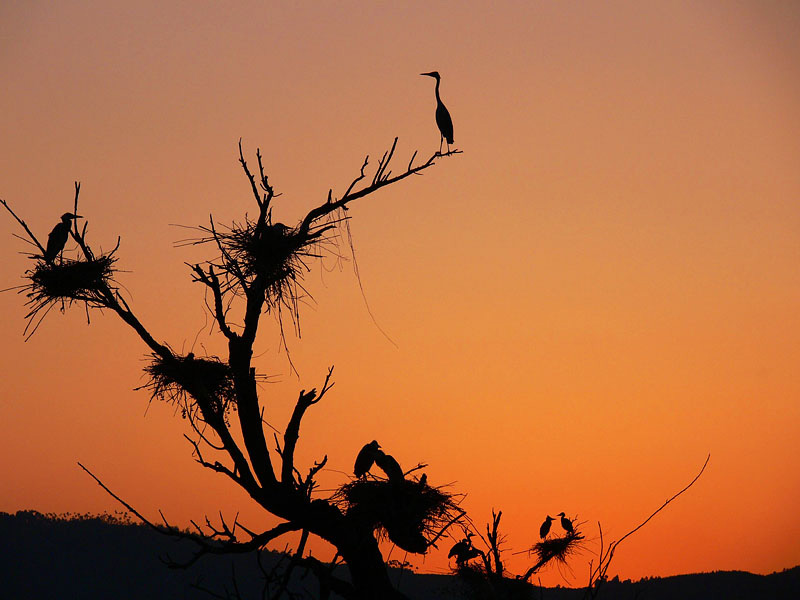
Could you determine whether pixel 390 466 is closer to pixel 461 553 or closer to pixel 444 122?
pixel 461 553

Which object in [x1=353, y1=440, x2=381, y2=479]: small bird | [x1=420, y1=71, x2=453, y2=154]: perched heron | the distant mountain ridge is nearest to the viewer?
[x1=353, y1=440, x2=381, y2=479]: small bird

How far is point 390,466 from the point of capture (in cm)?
798

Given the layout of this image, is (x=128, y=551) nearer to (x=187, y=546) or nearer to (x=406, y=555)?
(x=187, y=546)

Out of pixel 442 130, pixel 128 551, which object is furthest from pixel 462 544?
pixel 128 551

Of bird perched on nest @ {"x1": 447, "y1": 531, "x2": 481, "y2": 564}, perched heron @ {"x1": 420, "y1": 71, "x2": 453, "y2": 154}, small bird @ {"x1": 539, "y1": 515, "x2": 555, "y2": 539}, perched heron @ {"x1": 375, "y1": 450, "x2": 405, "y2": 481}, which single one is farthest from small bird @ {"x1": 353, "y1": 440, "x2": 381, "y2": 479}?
small bird @ {"x1": 539, "y1": 515, "x2": 555, "y2": 539}

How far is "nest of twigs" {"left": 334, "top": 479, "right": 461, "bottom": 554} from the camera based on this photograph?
6.98 m

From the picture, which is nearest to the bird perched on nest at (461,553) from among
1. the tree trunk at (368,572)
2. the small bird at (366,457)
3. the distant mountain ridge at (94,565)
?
the small bird at (366,457)

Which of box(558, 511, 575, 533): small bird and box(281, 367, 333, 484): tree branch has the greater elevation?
box(558, 511, 575, 533): small bird

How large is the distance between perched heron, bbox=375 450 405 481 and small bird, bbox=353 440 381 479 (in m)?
0.09

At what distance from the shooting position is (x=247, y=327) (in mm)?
6633

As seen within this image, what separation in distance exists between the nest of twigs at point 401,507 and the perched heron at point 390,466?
0.13 metres

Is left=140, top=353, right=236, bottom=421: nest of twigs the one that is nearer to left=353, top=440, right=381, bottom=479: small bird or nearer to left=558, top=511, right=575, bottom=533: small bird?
left=353, top=440, right=381, bottom=479: small bird

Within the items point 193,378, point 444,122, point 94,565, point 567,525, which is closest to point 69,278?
point 193,378

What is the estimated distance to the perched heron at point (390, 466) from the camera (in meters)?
7.39
